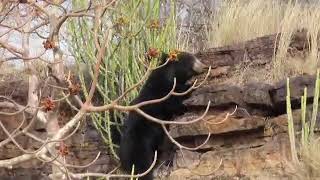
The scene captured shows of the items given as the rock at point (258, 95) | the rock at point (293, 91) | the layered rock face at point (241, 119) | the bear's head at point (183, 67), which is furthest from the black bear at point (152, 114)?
the rock at point (293, 91)

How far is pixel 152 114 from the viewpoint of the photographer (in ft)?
22.7

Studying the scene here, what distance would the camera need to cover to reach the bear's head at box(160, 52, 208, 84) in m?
7.07

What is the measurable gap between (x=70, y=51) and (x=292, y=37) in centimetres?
303

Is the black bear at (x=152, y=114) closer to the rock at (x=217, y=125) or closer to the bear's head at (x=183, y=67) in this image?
the bear's head at (x=183, y=67)

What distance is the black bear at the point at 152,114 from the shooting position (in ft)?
22.2

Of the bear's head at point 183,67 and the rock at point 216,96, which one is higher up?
the bear's head at point 183,67

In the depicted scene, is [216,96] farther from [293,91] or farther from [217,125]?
[293,91]

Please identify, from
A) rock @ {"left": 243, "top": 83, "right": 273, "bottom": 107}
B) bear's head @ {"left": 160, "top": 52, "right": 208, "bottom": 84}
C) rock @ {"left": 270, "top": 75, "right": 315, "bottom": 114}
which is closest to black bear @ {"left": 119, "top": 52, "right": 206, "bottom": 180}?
bear's head @ {"left": 160, "top": 52, "right": 208, "bottom": 84}

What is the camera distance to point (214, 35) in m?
8.43

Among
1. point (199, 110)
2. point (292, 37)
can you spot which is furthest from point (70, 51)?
point (292, 37)

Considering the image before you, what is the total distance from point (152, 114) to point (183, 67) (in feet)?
2.22

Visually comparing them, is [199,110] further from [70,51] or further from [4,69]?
[4,69]

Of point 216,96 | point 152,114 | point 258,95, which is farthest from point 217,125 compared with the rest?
point 152,114

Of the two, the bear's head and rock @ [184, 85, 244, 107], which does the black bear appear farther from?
rock @ [184, 85, 244, 107]
